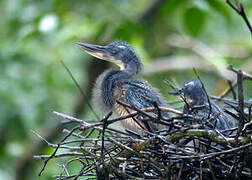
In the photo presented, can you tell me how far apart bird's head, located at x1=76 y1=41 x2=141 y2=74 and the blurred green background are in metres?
0.49

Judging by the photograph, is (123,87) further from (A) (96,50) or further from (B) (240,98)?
(B) (240,98)

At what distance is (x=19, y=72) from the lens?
6477 millimetres

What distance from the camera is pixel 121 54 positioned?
14.4 ft

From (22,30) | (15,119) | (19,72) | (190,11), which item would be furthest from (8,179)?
(190,11)

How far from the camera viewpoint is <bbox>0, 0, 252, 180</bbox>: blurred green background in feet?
17.0

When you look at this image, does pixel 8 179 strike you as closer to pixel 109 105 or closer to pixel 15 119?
pixel 15 119

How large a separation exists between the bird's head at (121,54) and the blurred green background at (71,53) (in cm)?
49

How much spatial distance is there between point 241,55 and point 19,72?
2.73m

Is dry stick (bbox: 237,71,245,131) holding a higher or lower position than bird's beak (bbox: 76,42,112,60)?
lower

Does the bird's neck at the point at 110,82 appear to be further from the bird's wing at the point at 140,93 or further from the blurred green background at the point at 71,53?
the blurred green background at the point at 71,53

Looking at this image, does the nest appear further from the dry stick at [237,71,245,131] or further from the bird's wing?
the bird's wing

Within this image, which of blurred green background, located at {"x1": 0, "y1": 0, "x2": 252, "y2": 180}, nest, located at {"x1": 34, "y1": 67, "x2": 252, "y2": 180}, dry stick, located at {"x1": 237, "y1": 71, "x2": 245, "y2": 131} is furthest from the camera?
blurred green background, located at {"x1": 0, "y1": 0, "x2": 252, "y2": 180}

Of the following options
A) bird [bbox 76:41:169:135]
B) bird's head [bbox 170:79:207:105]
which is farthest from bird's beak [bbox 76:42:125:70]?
bird's head [bbox 170:79:207:105]

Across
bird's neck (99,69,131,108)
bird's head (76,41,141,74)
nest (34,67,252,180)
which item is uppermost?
bird's head (76,41,141,74)
